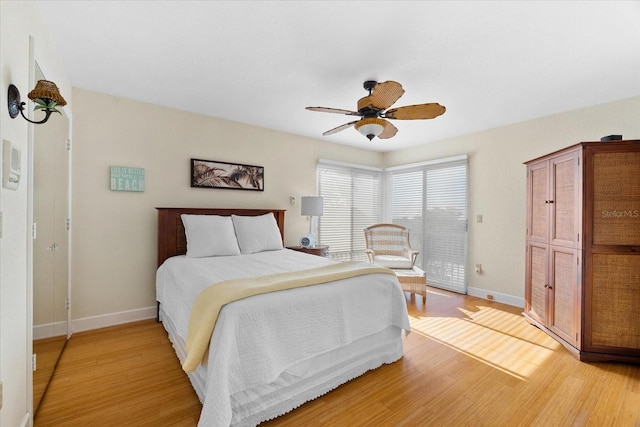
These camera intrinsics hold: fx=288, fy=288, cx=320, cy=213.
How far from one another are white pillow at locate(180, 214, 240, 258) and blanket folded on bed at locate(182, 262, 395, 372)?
1.30m

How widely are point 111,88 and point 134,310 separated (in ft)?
7.97

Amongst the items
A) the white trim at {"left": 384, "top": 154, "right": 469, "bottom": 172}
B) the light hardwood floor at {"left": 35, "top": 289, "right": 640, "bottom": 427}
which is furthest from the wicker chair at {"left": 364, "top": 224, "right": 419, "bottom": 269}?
the light hardwood floor at {"left": 35, "top": 289, "right": 640, "bottom": 427}

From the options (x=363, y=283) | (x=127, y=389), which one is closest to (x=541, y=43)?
(x=363, y=283)

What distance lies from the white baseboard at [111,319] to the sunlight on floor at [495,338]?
304cm

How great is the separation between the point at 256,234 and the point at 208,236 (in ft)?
1.89

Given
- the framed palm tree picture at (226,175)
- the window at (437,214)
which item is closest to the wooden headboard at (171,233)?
the framed palm tree picture at (226,175)

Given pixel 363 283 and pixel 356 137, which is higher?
pixel 356 137

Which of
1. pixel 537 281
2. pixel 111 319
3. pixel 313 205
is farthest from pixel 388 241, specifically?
pixel 111 319

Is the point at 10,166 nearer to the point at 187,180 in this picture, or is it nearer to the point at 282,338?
the point at 282,338

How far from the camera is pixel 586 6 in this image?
176 centimetres

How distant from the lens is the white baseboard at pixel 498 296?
3866 millimetres

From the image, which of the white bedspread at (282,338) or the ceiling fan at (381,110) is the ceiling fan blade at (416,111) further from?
the white bedspread at (282,338)

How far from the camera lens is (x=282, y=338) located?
1.74m

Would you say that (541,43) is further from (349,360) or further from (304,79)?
(349,360)
